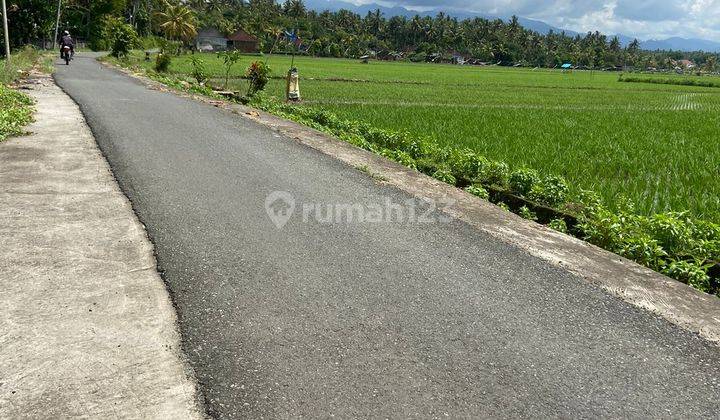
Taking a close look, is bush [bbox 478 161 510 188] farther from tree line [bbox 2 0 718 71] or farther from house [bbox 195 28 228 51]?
house [bbox 195 28 228 51]

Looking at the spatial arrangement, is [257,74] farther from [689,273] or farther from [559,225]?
[689,273]

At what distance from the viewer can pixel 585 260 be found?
4051 millimetres

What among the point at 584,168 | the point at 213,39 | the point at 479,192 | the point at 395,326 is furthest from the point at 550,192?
the point at 213,39

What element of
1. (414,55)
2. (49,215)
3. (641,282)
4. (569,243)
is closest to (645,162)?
(569,243)

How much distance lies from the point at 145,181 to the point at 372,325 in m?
3.72

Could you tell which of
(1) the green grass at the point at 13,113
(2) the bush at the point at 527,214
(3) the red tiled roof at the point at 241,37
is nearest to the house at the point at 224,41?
(3) the red tiled roof at the point at 241,37

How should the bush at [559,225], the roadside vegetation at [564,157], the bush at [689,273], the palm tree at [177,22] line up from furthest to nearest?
1. the palm tree at [177,22]
2. the bush at [559,225]
3. the roadside vegetation at [564,157]
4. the bush at [689,273]

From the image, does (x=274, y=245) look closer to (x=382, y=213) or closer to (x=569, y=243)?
(x=382, y=213)

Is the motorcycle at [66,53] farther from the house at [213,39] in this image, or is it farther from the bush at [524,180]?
the house at [213,39]

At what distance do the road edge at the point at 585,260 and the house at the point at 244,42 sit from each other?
74554 millimetres

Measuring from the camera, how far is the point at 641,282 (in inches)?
144

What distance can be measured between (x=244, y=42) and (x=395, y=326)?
79728 millimetres

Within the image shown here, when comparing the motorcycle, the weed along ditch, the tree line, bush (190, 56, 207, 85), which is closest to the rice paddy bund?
the weed along ditch

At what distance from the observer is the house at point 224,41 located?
76.8 metres
